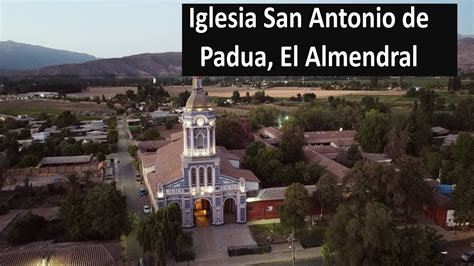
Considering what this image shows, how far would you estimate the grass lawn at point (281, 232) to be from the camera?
102 ft

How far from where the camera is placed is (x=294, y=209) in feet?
101

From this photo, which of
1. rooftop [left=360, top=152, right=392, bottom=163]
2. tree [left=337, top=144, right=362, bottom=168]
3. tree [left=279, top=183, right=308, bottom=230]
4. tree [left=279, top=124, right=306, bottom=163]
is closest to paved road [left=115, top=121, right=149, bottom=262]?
tree [left=279, top=183, right=308, bottom=230]

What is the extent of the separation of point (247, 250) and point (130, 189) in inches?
685

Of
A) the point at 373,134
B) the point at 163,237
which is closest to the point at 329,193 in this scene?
the point at 163,237

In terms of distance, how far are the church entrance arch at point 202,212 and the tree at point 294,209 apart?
5924mm

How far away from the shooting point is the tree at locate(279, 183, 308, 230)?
3059 cm

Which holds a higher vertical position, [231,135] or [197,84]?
[197,84]

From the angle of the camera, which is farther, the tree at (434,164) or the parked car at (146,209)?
the tree at (434,164)

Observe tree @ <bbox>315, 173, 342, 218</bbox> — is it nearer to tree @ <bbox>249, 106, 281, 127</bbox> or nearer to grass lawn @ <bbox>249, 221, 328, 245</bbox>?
grass lawn @ <bbox>249, 221, 328, 245</bbox>

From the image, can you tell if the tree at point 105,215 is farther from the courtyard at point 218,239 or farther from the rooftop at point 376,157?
the rooftop at point 376,157

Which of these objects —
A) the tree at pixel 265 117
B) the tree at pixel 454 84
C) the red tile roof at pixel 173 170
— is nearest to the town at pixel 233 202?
the red tile roof at pixel 173 170

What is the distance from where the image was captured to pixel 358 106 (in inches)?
2977

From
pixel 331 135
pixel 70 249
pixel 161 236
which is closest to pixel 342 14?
pixel 161 236

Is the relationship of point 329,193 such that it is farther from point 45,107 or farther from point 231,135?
point 45,107
